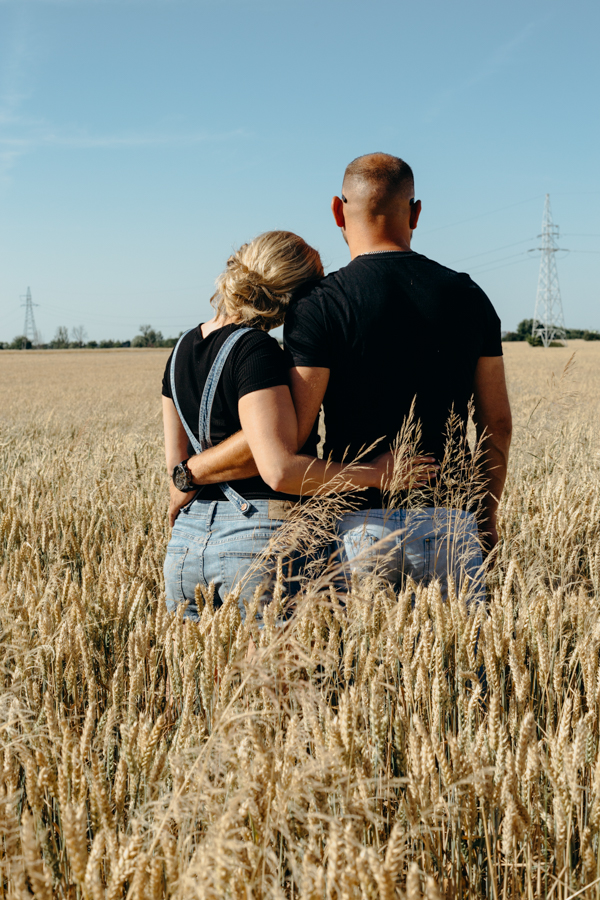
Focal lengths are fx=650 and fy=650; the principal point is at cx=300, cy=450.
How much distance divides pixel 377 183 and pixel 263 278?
1.78ft

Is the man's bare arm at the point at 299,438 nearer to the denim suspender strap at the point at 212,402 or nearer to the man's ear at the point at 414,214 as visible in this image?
the denim suspender strap at the point at 212,402

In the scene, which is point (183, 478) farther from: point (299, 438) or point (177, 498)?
point (299, 438)

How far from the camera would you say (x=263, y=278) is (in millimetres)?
2117

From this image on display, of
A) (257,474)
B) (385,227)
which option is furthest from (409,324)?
(257,474)

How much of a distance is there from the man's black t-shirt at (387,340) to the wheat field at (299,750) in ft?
2.15

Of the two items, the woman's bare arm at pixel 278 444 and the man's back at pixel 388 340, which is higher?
the man's back at pixel 388 340

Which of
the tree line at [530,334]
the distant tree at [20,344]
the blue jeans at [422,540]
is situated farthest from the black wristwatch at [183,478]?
the distant tree at [20,344]

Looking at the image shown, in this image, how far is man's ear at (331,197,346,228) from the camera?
2383mm

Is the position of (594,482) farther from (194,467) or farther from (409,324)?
(194,467)

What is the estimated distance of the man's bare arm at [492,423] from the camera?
96.3 inches

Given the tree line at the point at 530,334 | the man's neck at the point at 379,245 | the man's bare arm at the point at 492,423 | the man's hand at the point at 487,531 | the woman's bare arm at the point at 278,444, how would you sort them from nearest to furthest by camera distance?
the woman's bare arm at the point at 278,444, the man's neck at the point at 379,245, the man's bare arm at the point at 492,423, the man's hand at the point at 487,531, the tree line at the point at 530,334

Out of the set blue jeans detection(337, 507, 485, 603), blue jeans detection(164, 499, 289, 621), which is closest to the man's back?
blue jeans detection(337, 507, 485, 603)

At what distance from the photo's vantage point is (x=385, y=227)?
229cm

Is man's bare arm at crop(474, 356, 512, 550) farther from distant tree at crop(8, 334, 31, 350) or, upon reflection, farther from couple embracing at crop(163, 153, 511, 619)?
distant tree at crop(8, 334, 31, 350)
